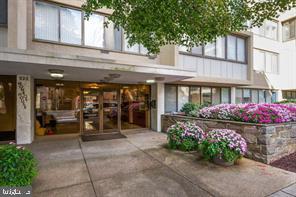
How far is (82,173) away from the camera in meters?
4.39

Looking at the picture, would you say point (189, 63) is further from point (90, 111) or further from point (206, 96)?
point (90, 111)

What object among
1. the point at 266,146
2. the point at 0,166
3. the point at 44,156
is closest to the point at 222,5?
the point at 266,146

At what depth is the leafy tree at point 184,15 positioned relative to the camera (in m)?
4.00

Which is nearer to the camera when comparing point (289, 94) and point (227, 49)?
point (227, 49)

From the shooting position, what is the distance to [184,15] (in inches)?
164

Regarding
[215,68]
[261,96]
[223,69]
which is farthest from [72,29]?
[261,96]

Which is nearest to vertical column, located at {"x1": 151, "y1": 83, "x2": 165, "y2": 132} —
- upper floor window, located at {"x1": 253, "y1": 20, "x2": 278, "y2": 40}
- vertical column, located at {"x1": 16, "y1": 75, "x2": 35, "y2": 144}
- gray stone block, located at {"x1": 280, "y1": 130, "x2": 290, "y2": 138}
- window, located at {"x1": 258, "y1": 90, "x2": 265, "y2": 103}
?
gray stone block, located at {"x1": 280, "y1": 130, "x2": 290, "y2": 138}

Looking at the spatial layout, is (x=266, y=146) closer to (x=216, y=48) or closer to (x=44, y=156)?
(x=44, y=156)

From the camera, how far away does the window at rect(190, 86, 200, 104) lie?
37.6 feet

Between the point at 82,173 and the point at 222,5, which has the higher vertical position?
the point at 222,5

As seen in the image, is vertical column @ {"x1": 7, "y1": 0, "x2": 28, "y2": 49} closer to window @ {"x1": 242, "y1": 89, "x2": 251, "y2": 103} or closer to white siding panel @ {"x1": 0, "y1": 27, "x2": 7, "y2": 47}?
white siding panel @ {"x1": 0, "y1": 27, "x2": 7, "y2": 47}

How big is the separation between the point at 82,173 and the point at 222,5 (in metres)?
5.49

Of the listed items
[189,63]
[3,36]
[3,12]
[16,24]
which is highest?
[3,12]

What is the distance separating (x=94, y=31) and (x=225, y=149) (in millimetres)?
8031
